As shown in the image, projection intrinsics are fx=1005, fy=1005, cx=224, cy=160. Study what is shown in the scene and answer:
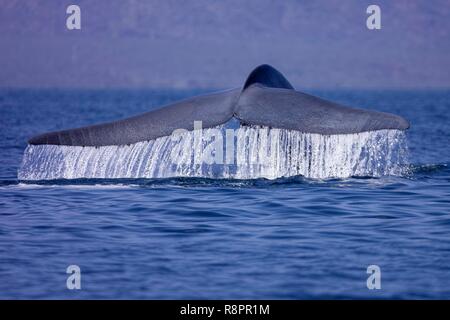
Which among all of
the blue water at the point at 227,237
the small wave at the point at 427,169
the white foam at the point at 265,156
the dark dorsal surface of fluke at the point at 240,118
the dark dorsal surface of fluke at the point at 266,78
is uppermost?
the dark dorsal surface of fluke at the point at 266,78

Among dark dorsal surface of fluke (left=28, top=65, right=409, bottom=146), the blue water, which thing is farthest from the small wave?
dark dorsal surface of fluke (left=28, top=65, right=409, bottom=146)

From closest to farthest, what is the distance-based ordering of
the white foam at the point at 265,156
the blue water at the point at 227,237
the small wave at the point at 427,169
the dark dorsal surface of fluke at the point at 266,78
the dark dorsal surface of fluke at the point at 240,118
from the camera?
the blue water at the point at 227,237
the dark dorsal surface of fluke at the point at 240,118
the white foam at the point at 265,156
the dark dorsal surface of fluke at the point at 266,78
the small wave at the point at 427,169

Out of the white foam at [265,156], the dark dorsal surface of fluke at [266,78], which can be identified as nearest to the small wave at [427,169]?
the white foam at [265,156]

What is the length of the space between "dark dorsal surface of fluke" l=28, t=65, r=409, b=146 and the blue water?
3.39 feet

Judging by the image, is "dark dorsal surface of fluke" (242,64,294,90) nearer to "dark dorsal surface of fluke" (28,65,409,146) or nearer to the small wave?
"dark dorsal surface of fluke" (28,65,409,146)

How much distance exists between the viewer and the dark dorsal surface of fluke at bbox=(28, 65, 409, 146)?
34.8 ft

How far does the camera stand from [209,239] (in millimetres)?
10336

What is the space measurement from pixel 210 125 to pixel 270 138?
6.35 feet

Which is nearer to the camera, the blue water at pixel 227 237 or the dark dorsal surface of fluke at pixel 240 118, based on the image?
the blue water at pixel 227 237

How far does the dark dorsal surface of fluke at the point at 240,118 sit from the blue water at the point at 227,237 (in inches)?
40.7

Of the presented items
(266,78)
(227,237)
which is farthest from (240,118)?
(266,78)

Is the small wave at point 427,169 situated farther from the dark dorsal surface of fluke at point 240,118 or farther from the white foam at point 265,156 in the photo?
the dark dorsal surface of fluke at point 240,118

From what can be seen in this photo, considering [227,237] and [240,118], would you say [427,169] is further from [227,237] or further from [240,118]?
[227,237]

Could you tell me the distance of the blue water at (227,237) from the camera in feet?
27.6
